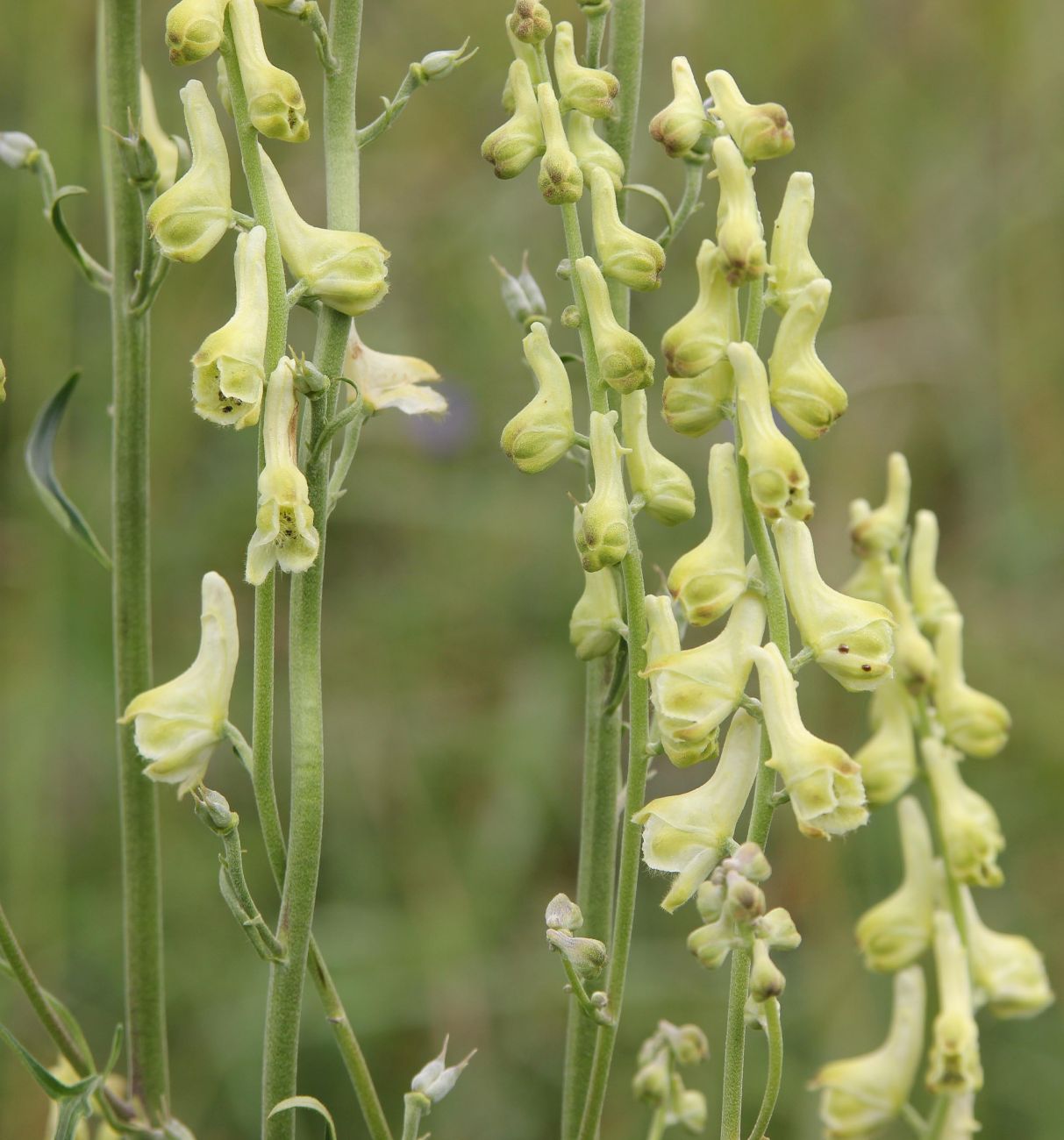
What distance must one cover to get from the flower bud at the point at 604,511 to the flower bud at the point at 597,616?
10cm

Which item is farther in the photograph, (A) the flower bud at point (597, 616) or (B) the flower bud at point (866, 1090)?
(B) the flower bud at point (866, 1090)

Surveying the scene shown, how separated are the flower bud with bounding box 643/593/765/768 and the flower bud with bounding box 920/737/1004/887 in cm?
46

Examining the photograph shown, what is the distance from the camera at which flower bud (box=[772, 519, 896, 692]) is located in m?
0.91

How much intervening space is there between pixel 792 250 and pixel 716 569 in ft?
0.73

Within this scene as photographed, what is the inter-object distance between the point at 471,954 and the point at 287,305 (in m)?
1.60

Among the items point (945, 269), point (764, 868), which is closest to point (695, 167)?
point (764, 868)

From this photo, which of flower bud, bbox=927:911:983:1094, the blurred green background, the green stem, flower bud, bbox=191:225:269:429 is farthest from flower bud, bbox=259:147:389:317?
the blurred green background

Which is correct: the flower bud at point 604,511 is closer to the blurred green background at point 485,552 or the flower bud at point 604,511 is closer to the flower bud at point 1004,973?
the flower bud at point 1004,973

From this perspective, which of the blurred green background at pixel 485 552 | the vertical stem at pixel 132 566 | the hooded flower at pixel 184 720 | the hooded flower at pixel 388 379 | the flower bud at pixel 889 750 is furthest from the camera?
the blurred green background at pixel 485 552

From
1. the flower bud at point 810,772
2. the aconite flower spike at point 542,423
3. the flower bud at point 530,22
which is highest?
the flower bud at point 530,22

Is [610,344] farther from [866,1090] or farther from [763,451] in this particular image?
[866,1090]

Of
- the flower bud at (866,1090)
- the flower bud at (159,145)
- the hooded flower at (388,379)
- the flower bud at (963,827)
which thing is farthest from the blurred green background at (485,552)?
the hooded flower at (388,379)

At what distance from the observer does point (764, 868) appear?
83 centimetres

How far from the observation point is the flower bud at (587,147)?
1021 mm
